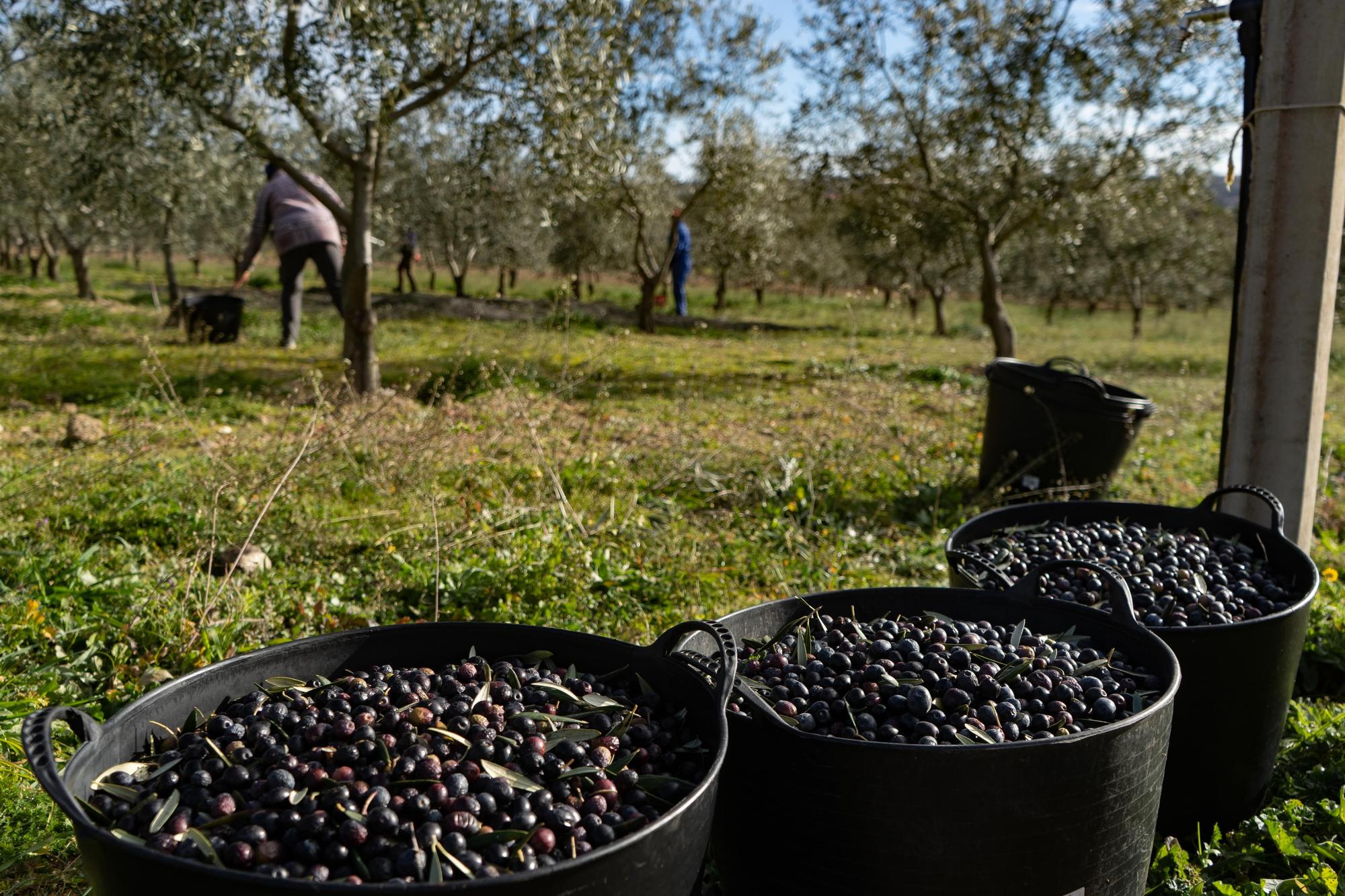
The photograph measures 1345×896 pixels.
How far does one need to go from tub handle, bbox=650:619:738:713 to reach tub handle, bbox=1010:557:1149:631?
0.91m

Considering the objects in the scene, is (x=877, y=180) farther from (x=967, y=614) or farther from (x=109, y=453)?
(x=967, y=614)

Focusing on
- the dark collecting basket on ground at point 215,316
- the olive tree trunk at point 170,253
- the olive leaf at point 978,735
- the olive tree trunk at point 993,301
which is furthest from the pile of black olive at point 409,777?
the olive tree trunk at point 170,253

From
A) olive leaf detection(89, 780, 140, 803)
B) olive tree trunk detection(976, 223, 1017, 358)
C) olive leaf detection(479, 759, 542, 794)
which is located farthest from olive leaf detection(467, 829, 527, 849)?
olive tree trunk detection(976, 223, 1017, 358)

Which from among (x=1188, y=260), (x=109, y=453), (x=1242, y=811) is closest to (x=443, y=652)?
(x=1242, y=811)

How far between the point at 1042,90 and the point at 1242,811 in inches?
432

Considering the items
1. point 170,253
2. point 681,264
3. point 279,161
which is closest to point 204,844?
point 279,161

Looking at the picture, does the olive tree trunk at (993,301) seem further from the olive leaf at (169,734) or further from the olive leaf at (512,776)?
the olive leaf at (169,734)

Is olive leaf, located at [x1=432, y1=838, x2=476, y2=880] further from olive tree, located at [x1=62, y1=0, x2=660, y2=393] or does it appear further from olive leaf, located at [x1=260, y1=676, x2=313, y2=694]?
olive tree, located at [x1=62, y1=0, x2=660, y2=393]

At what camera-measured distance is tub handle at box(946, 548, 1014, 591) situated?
9.05ft

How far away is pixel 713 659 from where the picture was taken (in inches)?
86.3

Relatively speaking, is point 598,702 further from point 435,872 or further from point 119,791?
point 119,791

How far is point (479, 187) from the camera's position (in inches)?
344

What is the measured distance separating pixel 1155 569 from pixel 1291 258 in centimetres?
178

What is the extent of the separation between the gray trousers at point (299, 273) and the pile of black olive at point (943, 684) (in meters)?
9.37
